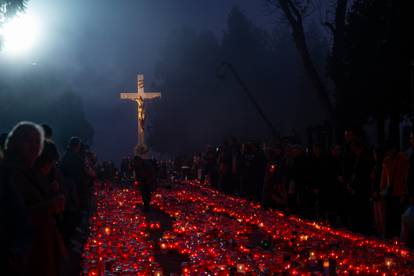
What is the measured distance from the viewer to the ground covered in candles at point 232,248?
9406 millimetres

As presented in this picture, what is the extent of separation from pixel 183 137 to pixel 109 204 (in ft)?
164

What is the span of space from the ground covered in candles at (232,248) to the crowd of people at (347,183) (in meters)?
0.83

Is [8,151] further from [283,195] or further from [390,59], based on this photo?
[390,59]

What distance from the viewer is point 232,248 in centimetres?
1180

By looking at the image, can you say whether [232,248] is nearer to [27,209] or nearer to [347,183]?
[347,183]

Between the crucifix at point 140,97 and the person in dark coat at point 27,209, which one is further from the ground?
the crucifix at point 140,97

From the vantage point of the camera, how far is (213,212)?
1970cm

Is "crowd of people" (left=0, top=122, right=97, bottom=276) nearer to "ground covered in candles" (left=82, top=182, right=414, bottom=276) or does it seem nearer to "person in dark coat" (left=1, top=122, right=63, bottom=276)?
"person in dark coat" (left=1, top=122, right=63, bottom=276)

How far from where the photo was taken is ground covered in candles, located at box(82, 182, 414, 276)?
941 cm

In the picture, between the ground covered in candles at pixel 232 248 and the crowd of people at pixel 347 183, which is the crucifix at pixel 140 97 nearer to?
the crowd of people at pixel 347 183

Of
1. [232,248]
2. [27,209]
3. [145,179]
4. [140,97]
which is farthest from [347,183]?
[140,97]

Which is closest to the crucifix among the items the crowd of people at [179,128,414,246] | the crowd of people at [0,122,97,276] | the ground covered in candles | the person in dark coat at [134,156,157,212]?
the person in dark coat at [134,156,157,212]

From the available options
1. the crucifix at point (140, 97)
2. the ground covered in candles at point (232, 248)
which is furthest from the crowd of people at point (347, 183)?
the crucifix at point (140, 97)

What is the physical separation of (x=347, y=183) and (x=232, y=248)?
15.2 ft
